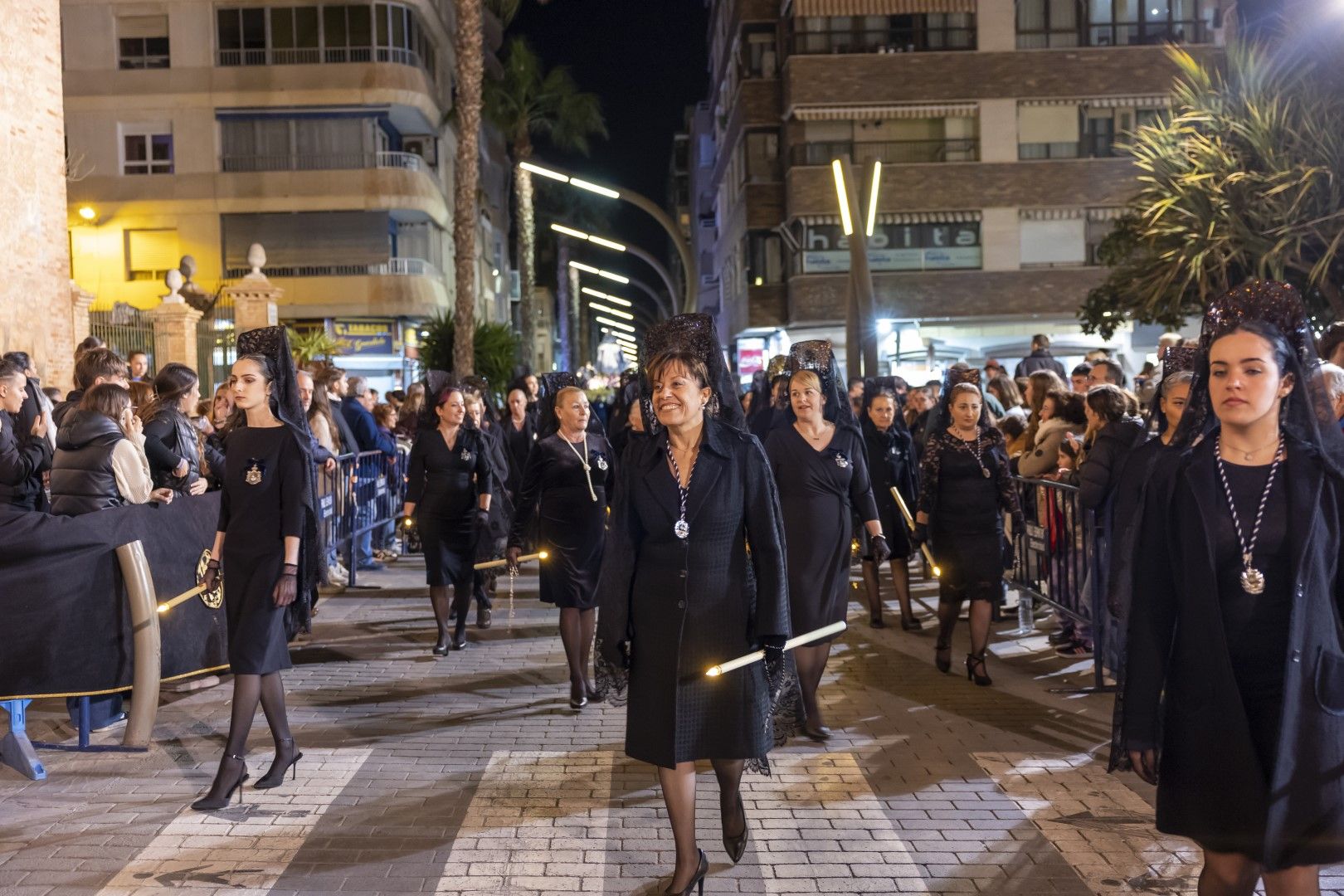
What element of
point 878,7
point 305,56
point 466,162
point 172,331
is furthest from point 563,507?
point 305,56

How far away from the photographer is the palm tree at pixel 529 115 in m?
44.7

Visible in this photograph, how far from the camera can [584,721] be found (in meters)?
8.55

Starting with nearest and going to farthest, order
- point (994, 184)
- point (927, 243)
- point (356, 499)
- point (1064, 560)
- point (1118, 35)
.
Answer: point (1064, 560) < point (356, 499) < point (1118, 35) < point (994, 184) < point (927, 243)

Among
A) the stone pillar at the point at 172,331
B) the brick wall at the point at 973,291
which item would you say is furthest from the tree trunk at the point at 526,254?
the stone pillar at the point at 172,331

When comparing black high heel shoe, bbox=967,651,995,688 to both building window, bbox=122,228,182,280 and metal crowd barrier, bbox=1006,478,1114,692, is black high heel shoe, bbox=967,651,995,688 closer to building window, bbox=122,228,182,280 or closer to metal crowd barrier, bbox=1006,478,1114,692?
metal crowd barrier, bbox=1006,478,1114,692

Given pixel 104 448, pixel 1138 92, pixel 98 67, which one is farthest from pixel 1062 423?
pixel 98 67

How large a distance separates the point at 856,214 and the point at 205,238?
2795cm

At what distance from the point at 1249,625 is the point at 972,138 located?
36183 mm

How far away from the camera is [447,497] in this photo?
11070 mm

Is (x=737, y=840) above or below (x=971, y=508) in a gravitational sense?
below

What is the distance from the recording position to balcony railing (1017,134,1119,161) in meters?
38.4

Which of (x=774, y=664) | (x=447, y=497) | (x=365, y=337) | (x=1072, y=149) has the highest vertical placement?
(x=1072, y=149)

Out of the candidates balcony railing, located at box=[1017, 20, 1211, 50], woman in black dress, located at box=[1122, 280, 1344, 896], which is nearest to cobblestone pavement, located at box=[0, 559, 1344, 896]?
woman in black dress, located at box=[1122, 280, 1344, 896]

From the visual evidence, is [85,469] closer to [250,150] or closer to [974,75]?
[974,75]
